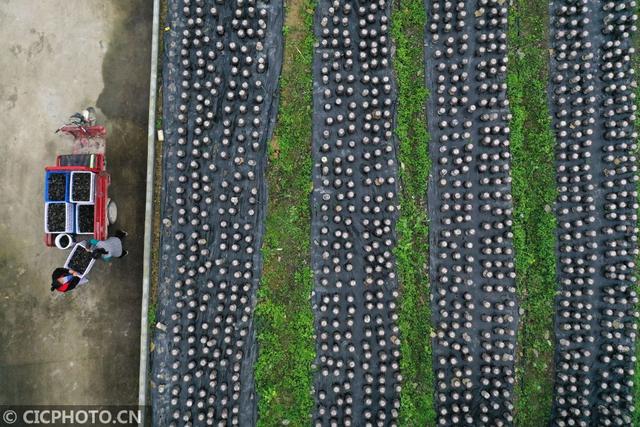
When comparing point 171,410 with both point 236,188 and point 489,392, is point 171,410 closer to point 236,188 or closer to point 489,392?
point 236,188

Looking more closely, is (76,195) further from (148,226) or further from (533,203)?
(533,203)

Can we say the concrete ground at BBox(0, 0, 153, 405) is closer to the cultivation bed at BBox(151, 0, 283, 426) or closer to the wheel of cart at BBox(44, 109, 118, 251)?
the wheel of cart at BBox(44, 109, 118, 251)

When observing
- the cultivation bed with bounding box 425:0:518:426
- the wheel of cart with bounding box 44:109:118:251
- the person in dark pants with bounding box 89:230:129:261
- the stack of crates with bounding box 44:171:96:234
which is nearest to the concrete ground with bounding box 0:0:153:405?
the person in dark pants with bounding box 89:230:129:261

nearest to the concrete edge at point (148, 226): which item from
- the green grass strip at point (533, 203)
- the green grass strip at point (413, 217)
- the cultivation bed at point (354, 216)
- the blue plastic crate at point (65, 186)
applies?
the blue plastic crate at point (65, 186)

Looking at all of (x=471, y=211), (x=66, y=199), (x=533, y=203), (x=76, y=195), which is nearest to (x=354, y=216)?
(x=471, y=211)

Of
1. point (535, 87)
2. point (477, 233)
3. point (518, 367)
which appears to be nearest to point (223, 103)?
point (477, 233)

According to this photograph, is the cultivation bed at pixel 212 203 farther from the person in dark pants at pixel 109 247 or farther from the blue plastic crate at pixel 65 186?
the blue plastic crate at pixel 65 186

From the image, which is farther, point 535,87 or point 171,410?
point 535,87
